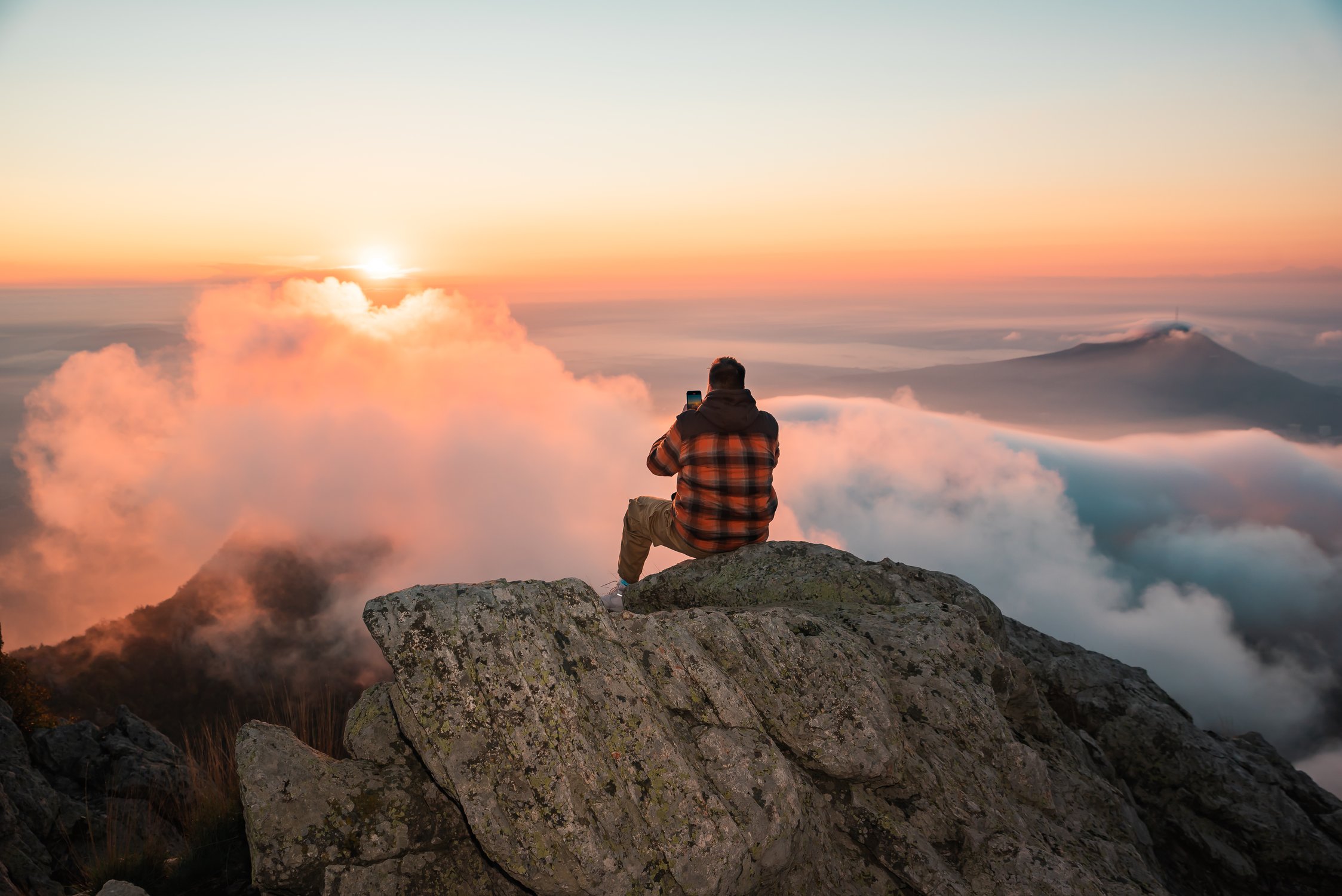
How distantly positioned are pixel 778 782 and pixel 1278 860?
291 inches

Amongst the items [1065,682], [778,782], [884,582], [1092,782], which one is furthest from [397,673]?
[1065,682]

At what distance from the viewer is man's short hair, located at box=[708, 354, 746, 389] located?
31.2ft

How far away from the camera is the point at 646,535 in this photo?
10984 millimetres

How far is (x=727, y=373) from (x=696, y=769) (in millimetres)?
5180

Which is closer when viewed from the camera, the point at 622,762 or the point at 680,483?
the point at 622,762

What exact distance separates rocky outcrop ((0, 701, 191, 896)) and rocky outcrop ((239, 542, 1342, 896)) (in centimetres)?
324

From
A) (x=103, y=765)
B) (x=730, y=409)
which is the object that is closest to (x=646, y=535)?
(x=730, y=409)

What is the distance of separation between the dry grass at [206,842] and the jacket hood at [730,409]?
5.77 m

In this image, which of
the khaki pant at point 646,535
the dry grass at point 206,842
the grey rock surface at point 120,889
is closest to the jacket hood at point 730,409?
the khaki pant at point 646,535

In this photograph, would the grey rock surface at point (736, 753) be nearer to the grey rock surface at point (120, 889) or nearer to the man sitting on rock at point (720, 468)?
the man sitting on rock at point (720, 468)

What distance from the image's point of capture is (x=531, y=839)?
518 cm

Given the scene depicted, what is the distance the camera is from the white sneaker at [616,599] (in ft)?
31.3

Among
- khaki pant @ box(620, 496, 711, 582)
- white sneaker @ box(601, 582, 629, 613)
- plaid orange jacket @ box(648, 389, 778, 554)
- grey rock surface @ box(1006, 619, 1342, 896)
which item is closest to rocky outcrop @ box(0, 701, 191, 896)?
white sneaker @ box(601, 582, 629, 613)

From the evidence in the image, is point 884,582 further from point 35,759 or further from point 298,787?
point 35,759
